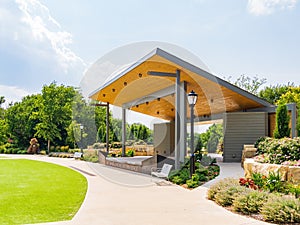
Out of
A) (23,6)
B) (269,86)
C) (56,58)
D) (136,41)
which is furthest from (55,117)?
(269,86)

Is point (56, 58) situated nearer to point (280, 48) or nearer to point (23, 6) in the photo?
point (23, 6)

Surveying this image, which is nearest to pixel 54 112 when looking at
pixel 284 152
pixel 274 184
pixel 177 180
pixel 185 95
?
pixel 185 95

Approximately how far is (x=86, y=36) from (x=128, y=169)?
23.9ft

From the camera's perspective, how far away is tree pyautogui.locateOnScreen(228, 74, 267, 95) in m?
40.1

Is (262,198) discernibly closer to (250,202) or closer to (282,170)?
(250,202)

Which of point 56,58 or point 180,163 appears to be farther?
point 56,58

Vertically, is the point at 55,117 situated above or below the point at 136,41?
below

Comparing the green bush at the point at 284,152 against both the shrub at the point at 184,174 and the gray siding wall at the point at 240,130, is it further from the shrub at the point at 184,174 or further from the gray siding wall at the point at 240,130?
the gray siding wall at the point at 240,130

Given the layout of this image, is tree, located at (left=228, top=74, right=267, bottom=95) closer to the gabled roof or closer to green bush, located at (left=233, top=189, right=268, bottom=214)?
the gabled roof

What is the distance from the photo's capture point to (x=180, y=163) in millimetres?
11961

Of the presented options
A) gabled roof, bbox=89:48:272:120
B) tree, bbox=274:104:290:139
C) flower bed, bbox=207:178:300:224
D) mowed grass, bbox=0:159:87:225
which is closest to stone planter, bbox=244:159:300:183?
flower bed, bbox=207:178:300:224

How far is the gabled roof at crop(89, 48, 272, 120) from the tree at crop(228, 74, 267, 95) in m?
22.5

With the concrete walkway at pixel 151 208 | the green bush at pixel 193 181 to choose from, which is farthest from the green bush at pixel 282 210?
the green bush at pixel 193 181

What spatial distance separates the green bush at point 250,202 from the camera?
5.77 meters
